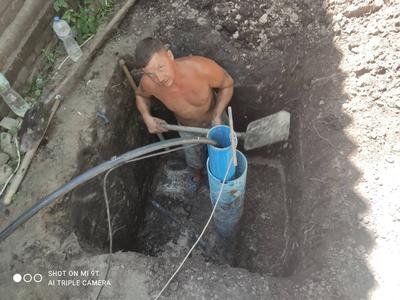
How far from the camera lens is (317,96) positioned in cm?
339

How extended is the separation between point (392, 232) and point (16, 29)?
347 centimetres

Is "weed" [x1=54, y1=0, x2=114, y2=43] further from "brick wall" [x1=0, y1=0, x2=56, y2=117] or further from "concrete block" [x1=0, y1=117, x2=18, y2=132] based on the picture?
"concrete block" [x1=0, y1=117, x2=18, y2=132]

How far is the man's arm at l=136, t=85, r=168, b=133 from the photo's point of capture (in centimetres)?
346

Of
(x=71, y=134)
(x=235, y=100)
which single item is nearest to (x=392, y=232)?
(x=235, y=100)

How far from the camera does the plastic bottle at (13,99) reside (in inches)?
124

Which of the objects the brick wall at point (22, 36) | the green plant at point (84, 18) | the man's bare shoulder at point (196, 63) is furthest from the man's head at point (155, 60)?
the brick wall at point (22, 36)

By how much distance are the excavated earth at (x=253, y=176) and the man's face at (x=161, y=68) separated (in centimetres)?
79

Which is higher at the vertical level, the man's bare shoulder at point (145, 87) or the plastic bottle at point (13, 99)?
the plastic bottle at point (13, 99)

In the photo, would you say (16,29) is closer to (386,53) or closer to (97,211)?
(97,211)

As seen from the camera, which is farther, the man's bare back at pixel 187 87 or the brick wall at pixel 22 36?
the brick wall at pixel 22 36

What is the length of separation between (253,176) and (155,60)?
1.92 m

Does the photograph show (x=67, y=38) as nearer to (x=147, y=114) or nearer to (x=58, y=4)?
(x=58, y=4)

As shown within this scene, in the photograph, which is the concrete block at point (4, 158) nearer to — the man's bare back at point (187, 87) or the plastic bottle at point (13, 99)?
the plastic bottle at point (13, 99)

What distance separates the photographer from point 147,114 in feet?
11.5
